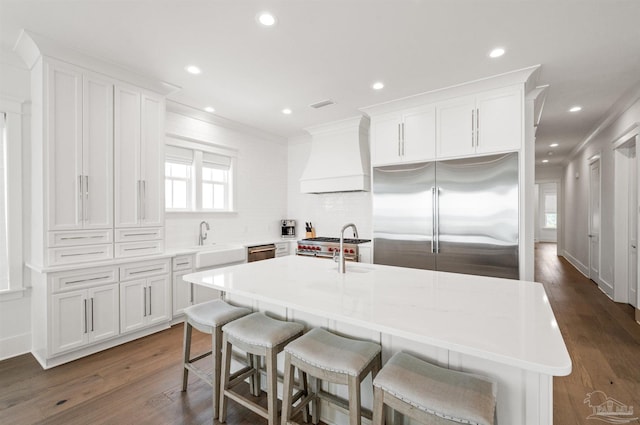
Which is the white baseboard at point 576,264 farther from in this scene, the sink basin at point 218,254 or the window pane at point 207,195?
the window pane at point 207,195

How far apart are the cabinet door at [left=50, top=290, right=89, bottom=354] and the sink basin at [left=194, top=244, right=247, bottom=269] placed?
1.25 m

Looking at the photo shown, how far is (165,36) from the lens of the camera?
8.04 ft

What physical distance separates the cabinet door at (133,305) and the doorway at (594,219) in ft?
23.8

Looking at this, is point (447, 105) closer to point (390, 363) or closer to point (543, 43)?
point (543, 43)

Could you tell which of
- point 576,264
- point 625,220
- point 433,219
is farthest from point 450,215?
point 576,264

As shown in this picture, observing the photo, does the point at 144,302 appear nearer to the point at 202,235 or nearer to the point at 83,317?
the point at 83,317

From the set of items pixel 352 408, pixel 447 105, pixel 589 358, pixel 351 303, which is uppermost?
pixel 447 105

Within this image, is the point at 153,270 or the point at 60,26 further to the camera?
the point at 153,270

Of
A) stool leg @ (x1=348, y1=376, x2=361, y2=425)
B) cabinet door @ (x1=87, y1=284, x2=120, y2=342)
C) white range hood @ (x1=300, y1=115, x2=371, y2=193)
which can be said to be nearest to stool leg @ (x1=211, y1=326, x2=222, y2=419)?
stool leg @ (x1=348, y1=376, x2=361, y2=425)

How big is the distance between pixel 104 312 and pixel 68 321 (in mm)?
274

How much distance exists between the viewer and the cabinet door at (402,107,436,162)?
143 inches

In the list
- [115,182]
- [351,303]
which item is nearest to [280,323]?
[351,303]

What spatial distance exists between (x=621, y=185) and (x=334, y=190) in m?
4.21

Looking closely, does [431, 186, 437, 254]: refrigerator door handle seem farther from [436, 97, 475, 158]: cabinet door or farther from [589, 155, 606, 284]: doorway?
[589, 155, 606, 284]: doorway
